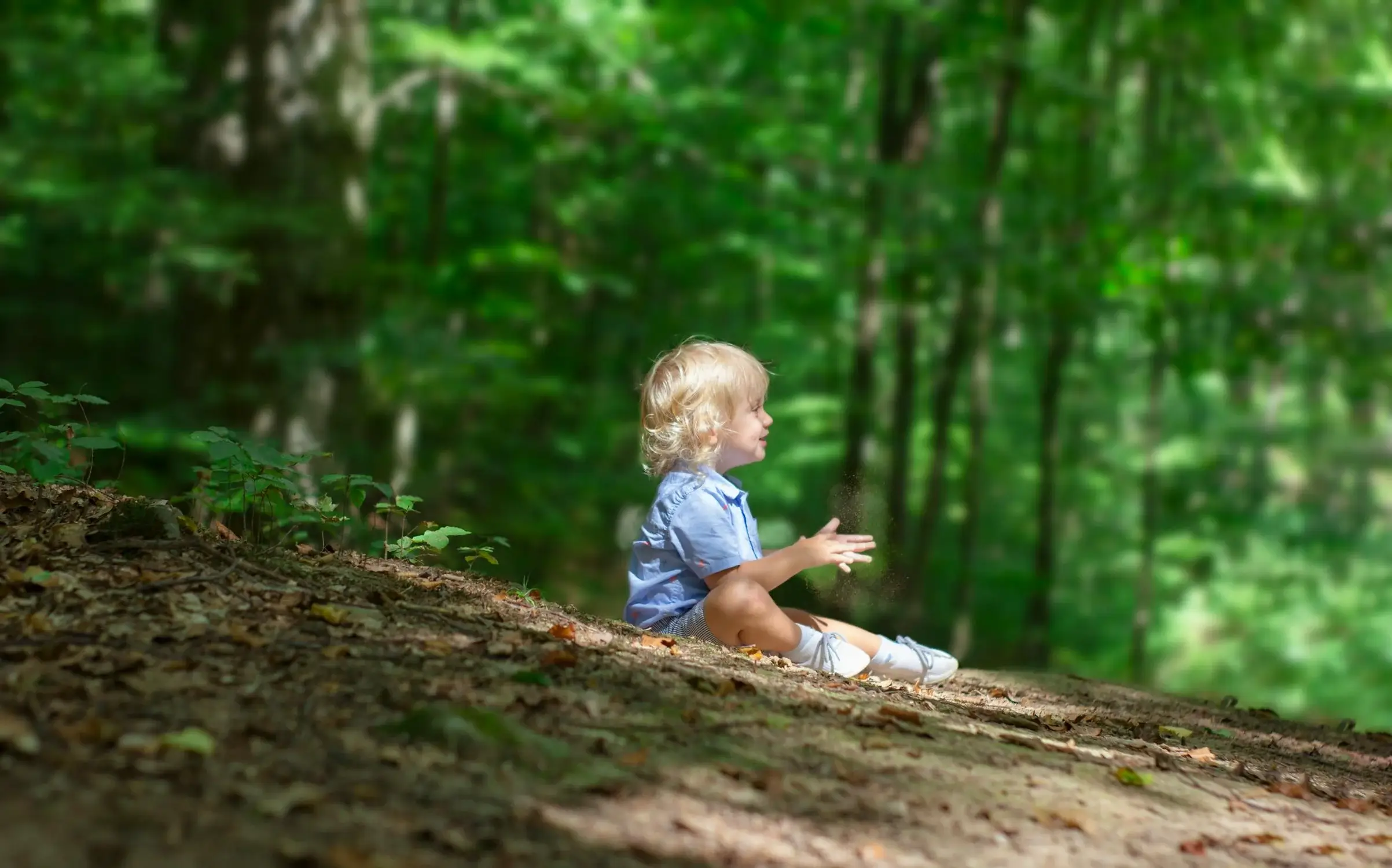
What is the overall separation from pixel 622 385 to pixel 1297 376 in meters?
12.7

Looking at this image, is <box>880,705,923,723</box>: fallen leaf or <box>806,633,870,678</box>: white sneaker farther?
<box>806,633,870,678</box>: white sneaker

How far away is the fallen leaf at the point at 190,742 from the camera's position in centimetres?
222

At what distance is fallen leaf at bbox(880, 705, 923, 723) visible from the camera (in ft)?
10.9

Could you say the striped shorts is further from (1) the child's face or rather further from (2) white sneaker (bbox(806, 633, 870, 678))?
(1) the child's face

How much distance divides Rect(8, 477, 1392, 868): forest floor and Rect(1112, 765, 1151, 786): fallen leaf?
0.03 feet

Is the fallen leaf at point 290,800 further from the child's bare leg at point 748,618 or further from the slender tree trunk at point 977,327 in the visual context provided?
the slender tree trunk at point 977,327

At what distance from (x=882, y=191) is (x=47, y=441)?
31.6 ft

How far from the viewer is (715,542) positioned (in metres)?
4.50

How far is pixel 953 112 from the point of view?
23594mm

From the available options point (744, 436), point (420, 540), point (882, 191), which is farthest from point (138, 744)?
point (882, 191)

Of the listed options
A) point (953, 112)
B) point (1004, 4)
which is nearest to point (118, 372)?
point (1004, 4)

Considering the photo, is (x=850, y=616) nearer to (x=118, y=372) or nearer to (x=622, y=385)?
(x=622, y=385)

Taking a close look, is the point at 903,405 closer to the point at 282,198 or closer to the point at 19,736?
the point at 282,198

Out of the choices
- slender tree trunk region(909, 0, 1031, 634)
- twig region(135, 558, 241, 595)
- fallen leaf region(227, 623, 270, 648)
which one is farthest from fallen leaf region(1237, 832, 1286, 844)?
slender tree trunk region(909, 0, 1031, 634)
